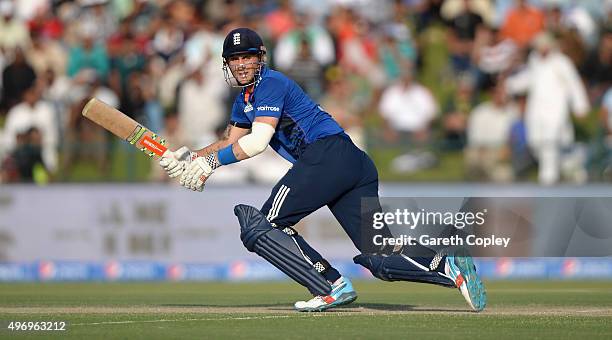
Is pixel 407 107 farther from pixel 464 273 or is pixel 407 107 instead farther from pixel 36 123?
pixel 464 273

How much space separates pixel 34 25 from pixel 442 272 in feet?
40.7

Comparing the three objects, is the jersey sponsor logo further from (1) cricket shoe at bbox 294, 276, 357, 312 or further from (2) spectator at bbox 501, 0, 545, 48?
(2) spectator at bbox 501, 0, 545, 48

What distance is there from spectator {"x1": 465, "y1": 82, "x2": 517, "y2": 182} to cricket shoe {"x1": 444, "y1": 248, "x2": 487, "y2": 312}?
25.0 feet

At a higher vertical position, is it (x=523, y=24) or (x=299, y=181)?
(x=299, y=181)

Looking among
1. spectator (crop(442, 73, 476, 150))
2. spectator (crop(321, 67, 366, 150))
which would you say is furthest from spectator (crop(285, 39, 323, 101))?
spectator (crop(442, 73, 476, 150))

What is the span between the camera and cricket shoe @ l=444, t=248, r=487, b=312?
31.9 ft

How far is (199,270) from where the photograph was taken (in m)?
17.5

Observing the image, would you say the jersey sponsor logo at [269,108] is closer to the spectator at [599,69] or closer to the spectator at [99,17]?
the spectator at [599,69]

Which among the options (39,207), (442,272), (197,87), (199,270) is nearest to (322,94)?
(197,87)

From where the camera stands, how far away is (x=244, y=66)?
9.73m

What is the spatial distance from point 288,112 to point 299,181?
0.56 m

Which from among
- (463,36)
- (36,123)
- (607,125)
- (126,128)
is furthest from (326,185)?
(463,36)

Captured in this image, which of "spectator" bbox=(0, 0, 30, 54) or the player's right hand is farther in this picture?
"spectator" bbox=(0, 0, 30, 54)

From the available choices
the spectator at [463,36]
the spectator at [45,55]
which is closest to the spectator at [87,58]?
the spectator at [45,55]
